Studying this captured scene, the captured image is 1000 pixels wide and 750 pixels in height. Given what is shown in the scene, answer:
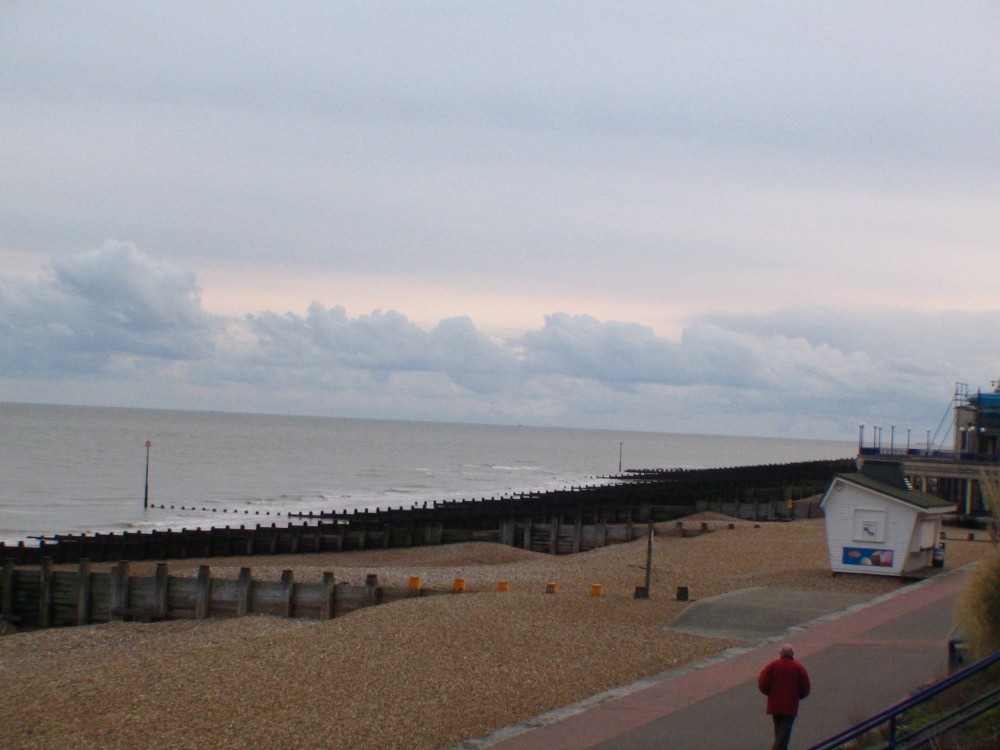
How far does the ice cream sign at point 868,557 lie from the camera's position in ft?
73.2

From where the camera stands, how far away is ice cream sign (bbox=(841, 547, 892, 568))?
878 inches

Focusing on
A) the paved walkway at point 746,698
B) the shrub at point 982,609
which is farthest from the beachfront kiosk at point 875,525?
the shrub at point 982,609

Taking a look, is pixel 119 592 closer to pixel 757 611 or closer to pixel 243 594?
pixel 243 594

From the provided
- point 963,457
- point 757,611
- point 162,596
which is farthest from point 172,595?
point 963,457

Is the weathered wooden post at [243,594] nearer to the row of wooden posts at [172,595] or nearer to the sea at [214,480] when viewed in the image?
the row of wooden posts at [172,595]

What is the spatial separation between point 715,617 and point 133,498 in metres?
53.0

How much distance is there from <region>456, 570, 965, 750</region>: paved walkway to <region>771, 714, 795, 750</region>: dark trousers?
1.55 feet

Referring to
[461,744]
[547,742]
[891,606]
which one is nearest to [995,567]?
[547,742]

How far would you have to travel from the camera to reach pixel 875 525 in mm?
22438

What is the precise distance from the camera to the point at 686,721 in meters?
11.6

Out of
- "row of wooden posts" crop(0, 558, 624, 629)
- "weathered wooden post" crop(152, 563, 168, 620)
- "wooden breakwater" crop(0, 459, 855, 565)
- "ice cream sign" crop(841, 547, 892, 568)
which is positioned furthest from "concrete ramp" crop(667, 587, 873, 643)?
"weathered wooden post" crop(152, 563, 168, 620)

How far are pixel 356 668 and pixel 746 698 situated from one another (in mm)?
5029

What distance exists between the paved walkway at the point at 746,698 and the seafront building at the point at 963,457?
799 inches

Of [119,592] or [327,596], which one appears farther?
[119,592]
